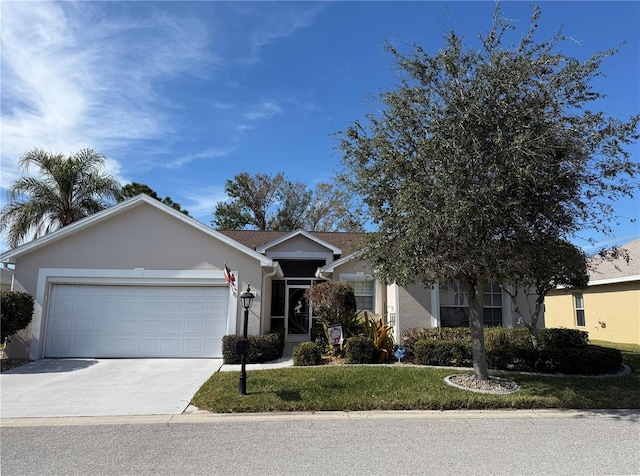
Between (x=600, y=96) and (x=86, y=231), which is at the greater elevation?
(x=600, y=96)

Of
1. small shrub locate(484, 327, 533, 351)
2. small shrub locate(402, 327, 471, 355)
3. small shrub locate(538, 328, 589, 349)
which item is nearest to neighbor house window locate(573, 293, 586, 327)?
small shrub locate(538, 328, 589, 349)

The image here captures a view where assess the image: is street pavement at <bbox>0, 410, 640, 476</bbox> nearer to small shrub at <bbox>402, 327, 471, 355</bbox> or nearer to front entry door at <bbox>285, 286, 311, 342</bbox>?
small shrub at <bbox>402, 327, 471, 355</bbox>

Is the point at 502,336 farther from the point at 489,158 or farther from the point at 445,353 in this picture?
the point at 489,158

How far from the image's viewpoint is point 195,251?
12953 mm

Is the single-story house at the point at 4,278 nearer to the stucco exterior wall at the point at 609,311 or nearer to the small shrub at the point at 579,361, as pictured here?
the small shrub at the point at 579,361

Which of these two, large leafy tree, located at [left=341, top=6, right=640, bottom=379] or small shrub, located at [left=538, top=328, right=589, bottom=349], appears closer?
large leafy tree, located at [left=341, top=6, right=640, bottom=379]

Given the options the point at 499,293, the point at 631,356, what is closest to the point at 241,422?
the point at 499,293

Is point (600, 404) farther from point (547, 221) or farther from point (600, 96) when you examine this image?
point (600, 96)

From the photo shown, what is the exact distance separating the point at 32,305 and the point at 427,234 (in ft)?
36.3

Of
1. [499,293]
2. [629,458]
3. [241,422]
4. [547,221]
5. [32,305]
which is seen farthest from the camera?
[499,293]

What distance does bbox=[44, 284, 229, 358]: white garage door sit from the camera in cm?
1246

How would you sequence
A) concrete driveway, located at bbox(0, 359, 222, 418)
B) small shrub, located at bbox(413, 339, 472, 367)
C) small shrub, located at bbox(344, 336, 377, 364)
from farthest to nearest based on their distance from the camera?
small shrub, located at bbox(344, 336, 377, 364)
small shrub, located at bbox(413, 339, 472, 367)
concrete driveway, located at bbox(0, 359, 222, 418)

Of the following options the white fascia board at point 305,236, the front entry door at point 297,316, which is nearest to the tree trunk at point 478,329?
the white fascia board at point 305,236

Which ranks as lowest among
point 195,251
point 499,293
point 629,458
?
point 629,458
